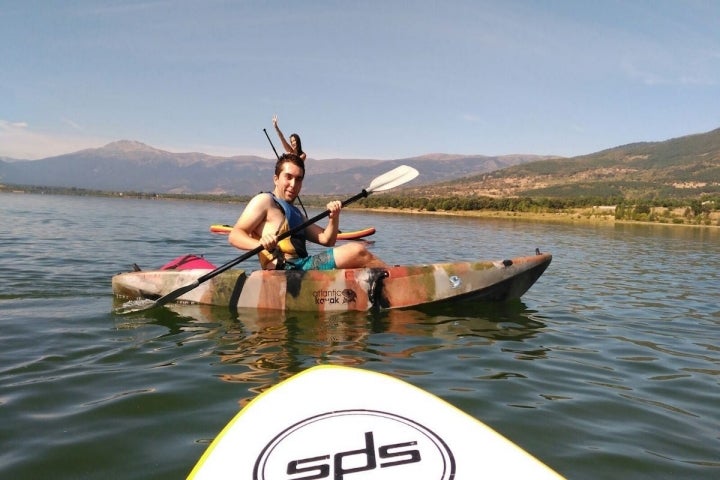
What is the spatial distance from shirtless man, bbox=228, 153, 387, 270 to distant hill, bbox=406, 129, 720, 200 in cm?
9284

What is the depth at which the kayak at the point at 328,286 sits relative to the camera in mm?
7375

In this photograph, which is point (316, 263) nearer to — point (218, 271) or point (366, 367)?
point (218, 271)

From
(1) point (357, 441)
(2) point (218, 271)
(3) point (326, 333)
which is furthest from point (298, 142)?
(1) point (357, 441)

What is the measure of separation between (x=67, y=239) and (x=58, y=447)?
16.3 metres

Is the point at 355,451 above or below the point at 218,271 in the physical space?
below

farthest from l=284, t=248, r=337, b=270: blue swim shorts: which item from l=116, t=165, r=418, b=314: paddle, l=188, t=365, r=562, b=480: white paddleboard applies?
l=188, t=365, r=562, b=480: white paddleboard

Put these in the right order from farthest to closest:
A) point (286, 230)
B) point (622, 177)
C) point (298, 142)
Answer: point (622, 177) → point (298, 142) → point (286, 230)

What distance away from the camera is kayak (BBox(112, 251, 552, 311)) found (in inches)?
290

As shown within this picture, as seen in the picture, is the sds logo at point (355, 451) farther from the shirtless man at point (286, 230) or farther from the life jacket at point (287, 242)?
the life jacket at point (287, 242)

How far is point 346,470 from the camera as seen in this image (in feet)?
7.51

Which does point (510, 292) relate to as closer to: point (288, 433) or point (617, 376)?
point (617, 376)

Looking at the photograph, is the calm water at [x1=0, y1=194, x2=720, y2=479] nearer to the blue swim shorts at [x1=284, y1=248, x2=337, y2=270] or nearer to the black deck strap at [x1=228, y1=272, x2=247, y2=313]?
the black deck strap at [x1=228, y1=272, x2=247, y2=313]

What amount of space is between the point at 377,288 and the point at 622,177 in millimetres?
157700

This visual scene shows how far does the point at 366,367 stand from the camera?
5.09 metres
